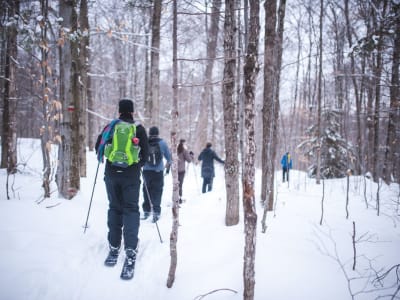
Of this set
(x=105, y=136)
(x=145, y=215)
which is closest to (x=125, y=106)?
(x=105, y=136)

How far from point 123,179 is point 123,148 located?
1.40ft

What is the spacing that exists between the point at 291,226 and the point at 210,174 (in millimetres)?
4232

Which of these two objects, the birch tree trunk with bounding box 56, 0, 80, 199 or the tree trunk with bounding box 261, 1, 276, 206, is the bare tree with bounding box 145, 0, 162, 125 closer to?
the birch tree trunk with bounding box 56, 0, 80, 199

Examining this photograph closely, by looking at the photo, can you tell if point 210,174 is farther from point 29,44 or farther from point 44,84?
point 29,44

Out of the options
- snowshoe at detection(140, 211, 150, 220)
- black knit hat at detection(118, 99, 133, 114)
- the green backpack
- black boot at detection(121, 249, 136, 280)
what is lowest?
snowshoe at detection(140, 211, 150, 220)

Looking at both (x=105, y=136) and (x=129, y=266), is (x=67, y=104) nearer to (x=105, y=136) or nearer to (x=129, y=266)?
(x=105, y=136)

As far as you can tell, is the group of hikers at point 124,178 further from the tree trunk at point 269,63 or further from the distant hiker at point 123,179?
the tree trunk at point 269,63

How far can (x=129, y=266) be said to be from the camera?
114 inches

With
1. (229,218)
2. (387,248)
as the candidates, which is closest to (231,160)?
(229,218)

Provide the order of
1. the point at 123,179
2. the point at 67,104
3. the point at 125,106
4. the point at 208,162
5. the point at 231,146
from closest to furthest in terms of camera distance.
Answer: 1. the point at 123,179
2. the point at 125,106
3. the point at 231,146
4. the point at 67,104
5. the point at 208,162

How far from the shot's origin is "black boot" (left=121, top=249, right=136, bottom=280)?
9.25 feet

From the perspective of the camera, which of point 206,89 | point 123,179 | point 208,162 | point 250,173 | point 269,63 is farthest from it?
point 206,89

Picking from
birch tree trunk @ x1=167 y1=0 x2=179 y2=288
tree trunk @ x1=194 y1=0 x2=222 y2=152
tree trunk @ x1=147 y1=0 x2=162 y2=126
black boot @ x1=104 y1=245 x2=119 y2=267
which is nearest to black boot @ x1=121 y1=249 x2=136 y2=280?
black boot @ x1=104 y1=245 x2=119 y2=267

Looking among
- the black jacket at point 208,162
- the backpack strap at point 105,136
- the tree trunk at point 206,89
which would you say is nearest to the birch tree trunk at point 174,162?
the backpack strap at point 105,136
